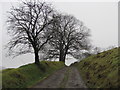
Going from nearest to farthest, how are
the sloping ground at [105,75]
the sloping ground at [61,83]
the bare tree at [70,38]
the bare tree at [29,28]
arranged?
1. the sloping ground at [105,75]
2. the sloping ground at [61,83]
3. the bare tree at [29,28]
4. the bare tree at [70,38]

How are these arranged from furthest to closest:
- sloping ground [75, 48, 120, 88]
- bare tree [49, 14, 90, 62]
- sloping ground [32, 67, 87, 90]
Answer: bare tree [49, 14, 90, 62] < sloping ground [32, 67, 87, 90] < sloping ground [75, 48, 120, 88]

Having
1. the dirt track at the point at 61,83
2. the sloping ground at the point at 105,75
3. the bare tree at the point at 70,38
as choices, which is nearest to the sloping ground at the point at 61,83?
the dirt track at the point at 61,83

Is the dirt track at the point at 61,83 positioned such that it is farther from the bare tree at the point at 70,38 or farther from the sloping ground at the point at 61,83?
the bare tree at the point at 70,38

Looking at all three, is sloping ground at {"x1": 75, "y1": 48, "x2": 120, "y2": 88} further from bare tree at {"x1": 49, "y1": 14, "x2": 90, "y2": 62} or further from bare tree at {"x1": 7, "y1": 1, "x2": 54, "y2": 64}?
bare tree at {"x1": 49, "y1": 14, "x2": 90, "y2": 62}

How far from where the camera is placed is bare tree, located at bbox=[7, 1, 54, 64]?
82.8 feet

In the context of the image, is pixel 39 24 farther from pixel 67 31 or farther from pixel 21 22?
pixel 67 31

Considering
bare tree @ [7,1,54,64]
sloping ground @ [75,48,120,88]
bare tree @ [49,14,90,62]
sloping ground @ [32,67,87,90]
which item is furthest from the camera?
bare tree @ [49,14,90,62]

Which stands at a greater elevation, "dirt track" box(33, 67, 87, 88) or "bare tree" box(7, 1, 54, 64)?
"bare tree" box(7, 1, 54, 64)

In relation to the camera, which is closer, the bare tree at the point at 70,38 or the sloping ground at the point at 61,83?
the sloping ground at the point at 61,83

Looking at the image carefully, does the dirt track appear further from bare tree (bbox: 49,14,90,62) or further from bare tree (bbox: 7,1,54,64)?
bare tree (bbox: 49,14,90,62)

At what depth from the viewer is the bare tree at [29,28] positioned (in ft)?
82.8

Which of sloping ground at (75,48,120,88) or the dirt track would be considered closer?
sloping ground at (75,48,120,88)

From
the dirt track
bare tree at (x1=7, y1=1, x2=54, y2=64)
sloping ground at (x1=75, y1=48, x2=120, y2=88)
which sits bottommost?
the dirt track

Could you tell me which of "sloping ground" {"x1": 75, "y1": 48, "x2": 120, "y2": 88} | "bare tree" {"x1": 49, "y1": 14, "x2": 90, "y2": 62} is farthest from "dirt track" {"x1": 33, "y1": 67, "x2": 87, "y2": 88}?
"bare tree" {"x1": 49, "y1": 14, "x2": 90, "y2": 62}
